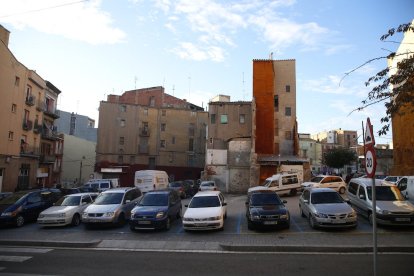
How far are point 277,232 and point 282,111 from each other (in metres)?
38.5

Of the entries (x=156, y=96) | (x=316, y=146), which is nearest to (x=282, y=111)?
(x=156, y=96)

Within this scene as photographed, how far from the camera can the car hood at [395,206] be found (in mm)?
13844

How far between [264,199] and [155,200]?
5.08 metres

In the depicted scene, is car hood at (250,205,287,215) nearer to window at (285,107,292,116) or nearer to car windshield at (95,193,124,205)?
car windshield at (95,193,124,205)

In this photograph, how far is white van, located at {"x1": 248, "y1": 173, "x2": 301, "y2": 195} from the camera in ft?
102

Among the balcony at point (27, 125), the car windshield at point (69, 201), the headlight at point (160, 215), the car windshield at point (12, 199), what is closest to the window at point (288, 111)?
the balcony at point (27, 125)

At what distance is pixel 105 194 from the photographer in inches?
707

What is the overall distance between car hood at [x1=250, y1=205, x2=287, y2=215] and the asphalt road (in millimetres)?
3208

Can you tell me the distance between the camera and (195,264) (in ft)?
33.8

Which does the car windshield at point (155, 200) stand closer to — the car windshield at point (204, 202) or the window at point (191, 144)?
the car windshield at point (204, 202)

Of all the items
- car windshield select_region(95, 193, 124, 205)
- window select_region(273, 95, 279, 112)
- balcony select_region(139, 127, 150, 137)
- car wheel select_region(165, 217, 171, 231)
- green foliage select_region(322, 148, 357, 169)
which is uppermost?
window select_region(273, 95, 279, 112)

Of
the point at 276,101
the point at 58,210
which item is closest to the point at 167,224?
the point at 58,210

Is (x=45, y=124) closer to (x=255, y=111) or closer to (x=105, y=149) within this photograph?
(x=105, y=149)

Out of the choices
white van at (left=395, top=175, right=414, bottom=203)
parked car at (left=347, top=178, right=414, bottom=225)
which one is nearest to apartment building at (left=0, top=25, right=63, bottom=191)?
parked car at (left=347, top=178, right=414, bottom=225)
